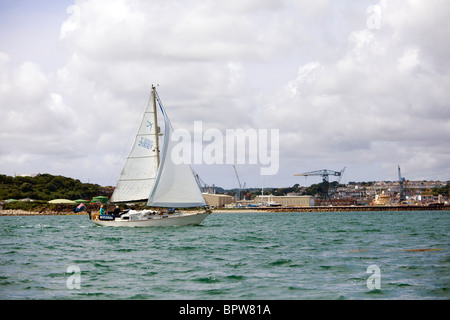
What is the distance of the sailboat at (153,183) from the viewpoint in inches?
1966

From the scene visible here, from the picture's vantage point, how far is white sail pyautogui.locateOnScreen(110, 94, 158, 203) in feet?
172

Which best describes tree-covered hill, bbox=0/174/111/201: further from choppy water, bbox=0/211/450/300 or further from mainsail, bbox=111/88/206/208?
choppy water, bbox=0/211/450/300

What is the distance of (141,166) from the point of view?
172 feet

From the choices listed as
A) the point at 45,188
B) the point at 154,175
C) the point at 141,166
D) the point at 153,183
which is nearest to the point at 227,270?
the point at 153,183

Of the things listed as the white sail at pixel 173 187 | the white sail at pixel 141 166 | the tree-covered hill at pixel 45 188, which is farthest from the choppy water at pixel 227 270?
the tree-covered hill at pixel 45 188

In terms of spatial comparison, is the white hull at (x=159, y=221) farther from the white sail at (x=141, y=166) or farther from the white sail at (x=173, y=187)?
the white sail at (x=141, y=166)

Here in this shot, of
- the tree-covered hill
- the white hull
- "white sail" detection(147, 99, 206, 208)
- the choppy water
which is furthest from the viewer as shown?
the tree-covered hill

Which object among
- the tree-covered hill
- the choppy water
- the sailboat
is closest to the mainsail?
the sailboat

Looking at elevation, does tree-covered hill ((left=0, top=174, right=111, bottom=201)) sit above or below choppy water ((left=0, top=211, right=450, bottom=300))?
above

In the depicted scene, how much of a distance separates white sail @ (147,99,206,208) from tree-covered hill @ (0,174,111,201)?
113 meters

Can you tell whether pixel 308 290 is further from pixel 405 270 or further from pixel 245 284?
pixel 405 270

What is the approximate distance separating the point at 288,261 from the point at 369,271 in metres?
4.48

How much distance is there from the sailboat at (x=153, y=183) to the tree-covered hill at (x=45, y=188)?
10880cm
